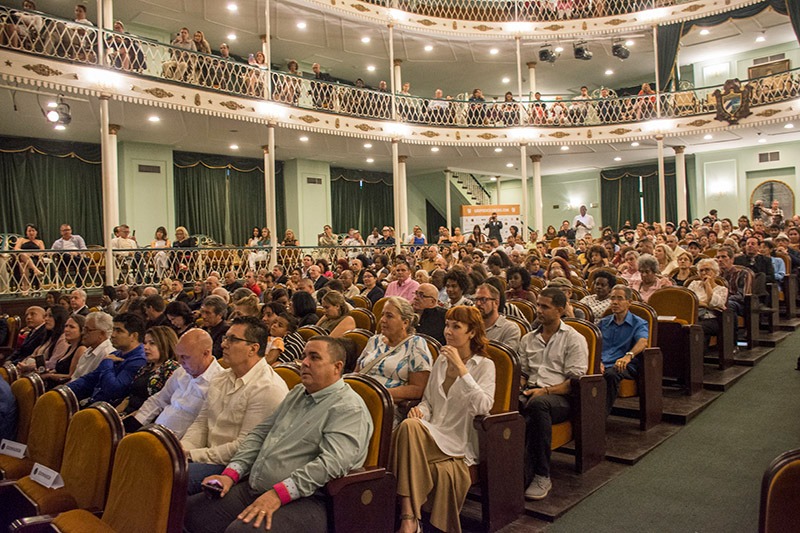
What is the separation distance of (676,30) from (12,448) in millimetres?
16624

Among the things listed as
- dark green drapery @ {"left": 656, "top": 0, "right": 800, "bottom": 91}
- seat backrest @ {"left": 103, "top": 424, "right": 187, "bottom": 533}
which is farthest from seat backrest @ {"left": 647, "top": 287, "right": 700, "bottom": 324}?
dark green drapery @ {"left": 656, "top": 0, "right": 800, "bottom": 91}

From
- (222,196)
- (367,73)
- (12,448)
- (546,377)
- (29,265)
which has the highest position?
(367,73)

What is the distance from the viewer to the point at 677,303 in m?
5.06

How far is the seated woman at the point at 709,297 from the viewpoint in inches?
211

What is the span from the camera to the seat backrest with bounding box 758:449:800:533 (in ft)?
5.25

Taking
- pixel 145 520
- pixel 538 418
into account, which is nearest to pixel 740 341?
pixel 538 418

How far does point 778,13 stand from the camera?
1400cm

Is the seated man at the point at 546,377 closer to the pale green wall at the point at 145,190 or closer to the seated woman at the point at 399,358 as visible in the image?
the seated woman at the point at 399,358

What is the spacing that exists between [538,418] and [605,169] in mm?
18925

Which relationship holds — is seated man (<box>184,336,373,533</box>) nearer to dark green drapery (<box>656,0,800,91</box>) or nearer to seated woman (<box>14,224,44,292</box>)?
seated woman (<box>14,224,44,292</box>)

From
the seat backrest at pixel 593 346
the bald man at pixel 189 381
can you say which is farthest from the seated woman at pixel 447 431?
the bald man at pixel 189 381

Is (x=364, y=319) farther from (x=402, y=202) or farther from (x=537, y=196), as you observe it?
(x=537, y=196)

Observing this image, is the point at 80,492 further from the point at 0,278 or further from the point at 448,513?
the point at 0,278

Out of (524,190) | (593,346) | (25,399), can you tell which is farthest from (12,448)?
(524,190)
